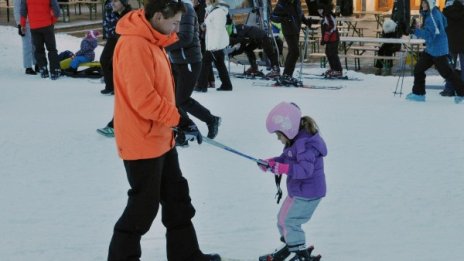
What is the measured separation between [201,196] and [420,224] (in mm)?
1520

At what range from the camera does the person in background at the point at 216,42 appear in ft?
36.5

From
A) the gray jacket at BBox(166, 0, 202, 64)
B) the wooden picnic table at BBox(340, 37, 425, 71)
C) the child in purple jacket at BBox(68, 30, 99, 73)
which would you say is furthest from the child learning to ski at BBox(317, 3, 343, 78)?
the gray jacket at BBox(166, 0, 202, 64)

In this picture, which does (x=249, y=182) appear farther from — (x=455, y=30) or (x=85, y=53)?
(x=85, y=53)

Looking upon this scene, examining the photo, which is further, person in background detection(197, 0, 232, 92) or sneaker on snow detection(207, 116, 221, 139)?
person in background detection(197, 0, 232, 92)

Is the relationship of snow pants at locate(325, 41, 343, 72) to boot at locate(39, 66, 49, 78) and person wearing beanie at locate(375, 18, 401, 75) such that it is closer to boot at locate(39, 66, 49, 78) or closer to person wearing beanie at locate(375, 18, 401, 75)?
person wearing beanie at locate(375, 18, 401, 75)

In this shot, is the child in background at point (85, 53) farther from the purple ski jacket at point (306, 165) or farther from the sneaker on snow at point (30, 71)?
the purple ski jacket at point (306, 165)

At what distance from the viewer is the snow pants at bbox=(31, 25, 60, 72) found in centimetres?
1241

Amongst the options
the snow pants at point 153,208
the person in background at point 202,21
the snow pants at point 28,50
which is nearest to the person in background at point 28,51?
the snow pants at point 28,50

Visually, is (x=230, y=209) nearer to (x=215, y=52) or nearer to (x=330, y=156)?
(x=330, y=156)

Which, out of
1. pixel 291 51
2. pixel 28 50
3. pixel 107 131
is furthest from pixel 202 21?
pixel 107 131

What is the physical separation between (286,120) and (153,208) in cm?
77

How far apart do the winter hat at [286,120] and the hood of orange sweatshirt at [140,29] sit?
65cm

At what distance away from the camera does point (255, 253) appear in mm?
4625

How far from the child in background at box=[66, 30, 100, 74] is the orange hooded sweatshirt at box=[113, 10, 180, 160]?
9121 mm
